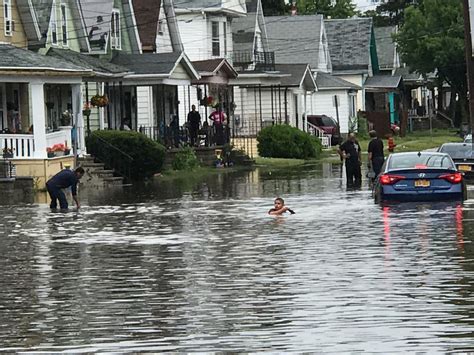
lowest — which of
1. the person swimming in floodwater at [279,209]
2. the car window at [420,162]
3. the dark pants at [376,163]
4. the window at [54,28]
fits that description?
the person swimming in floodwater at [279,209]

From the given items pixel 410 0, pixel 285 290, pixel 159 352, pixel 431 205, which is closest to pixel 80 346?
pixel 159 352

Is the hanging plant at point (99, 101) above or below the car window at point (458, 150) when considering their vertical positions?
above

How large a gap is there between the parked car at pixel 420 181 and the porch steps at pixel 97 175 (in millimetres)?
16533

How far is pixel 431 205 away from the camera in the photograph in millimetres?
30219

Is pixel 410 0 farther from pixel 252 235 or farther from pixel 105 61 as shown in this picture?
pixel 252 235

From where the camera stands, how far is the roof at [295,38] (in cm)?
9000

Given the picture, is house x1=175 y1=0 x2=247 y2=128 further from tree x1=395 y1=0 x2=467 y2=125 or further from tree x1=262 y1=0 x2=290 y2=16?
tree x1=262 y1=0 x2=290 y2=16

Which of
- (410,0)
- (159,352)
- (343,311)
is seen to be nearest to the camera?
(159,352)

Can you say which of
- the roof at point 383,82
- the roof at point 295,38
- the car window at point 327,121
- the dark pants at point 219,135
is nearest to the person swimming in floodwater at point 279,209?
the dark pants at point 219,135

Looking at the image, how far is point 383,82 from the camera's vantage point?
9794cm

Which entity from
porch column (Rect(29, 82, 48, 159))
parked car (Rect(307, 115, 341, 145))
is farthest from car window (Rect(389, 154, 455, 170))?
parked car (Rect(307, 115, 341, 145))

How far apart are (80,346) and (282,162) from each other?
4779 centimetres

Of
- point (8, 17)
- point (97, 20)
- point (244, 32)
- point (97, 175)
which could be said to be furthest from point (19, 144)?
point (244, 32)

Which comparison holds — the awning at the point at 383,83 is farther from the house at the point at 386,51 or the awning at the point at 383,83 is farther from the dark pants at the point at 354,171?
the dark pants at the point at 354,171
